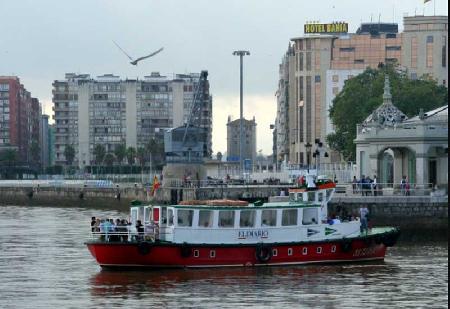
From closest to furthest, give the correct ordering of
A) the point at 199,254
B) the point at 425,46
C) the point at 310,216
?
the point at 199,254 < the point at 310,216 < the point at 425,46

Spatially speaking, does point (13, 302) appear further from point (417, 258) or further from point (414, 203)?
point (414, 203)

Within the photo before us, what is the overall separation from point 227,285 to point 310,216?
8011 millimetres

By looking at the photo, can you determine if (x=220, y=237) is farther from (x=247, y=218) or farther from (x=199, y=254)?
(x=247, y=218)

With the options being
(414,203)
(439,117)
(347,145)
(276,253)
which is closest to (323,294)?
(276,253)

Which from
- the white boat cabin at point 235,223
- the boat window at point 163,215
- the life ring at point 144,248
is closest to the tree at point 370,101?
the white boat cabin at point 235,223

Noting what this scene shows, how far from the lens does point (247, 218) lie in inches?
2394

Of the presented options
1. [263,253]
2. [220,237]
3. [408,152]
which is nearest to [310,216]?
[263,253]

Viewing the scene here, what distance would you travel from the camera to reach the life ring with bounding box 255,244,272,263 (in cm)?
6078

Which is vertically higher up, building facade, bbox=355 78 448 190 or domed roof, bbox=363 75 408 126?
domed roof, bbox=363 75 408 126

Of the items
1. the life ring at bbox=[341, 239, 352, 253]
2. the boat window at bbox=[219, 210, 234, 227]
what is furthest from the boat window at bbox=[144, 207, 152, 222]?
the life ring at bbox=[341, 239, 352, 253]

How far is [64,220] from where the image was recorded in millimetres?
110875

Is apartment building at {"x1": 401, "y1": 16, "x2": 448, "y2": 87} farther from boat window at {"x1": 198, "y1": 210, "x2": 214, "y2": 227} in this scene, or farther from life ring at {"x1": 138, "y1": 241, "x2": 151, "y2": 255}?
life ring at {"x1": 138, "y1": 241, "x2": 151, "y2": 255}

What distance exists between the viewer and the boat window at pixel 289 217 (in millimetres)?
61344

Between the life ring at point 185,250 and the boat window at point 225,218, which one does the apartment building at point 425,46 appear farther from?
the life ring at point 185,250
